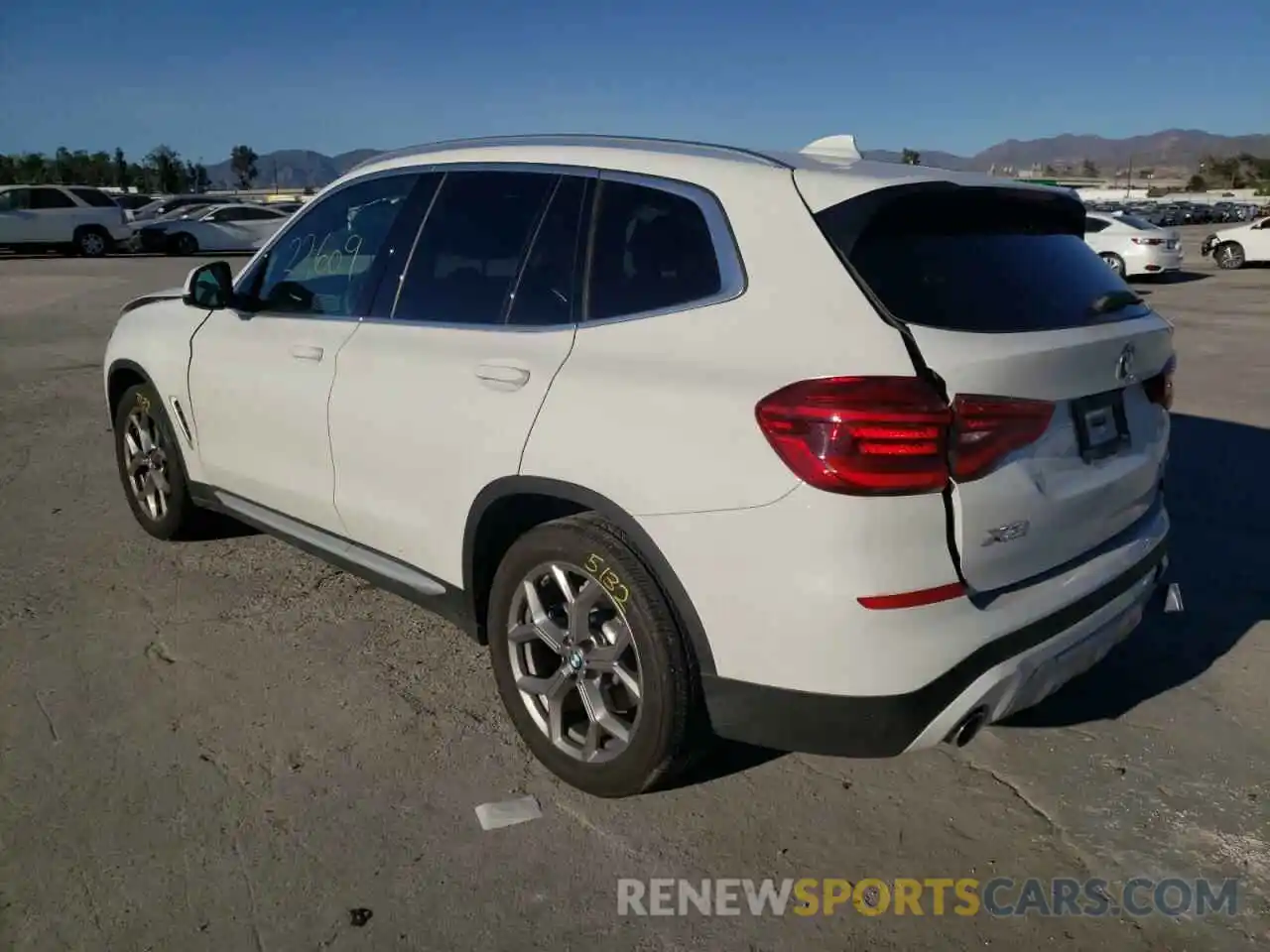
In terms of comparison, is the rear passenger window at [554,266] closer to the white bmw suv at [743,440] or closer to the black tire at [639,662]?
the white bmw suv at [743,440]

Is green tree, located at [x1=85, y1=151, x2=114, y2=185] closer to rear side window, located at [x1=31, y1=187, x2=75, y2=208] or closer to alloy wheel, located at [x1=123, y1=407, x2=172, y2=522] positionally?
rear side window, located at [x1=31, y1=187, x2=75, y2=208]

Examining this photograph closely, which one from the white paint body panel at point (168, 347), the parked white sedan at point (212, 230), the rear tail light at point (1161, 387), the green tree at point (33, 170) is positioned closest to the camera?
the rear tail light at point (1161, 387)

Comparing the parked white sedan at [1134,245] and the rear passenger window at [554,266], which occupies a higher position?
the rear passenger window at [554,266]

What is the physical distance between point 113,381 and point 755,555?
13.4ft

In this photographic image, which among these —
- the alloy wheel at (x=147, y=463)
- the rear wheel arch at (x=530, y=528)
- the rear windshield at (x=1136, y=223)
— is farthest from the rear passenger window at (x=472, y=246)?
the rear windshield at (x=1136, y=223)

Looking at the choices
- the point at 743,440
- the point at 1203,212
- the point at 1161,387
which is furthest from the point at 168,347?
the point at 1203,212

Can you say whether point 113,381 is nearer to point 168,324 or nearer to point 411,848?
point 168,324

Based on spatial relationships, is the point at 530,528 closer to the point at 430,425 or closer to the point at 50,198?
the point at 430,425

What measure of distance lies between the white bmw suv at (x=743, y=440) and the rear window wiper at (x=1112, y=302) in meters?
0.01

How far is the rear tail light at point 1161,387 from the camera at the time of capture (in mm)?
3191

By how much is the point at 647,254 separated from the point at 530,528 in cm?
90

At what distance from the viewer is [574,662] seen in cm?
307

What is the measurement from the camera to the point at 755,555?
98.8 inches

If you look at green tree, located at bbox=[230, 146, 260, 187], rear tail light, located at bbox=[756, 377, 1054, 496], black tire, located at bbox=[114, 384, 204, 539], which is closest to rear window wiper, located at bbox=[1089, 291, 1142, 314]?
rear tail light, located at bbox=[756, 377, 1054, 496]
